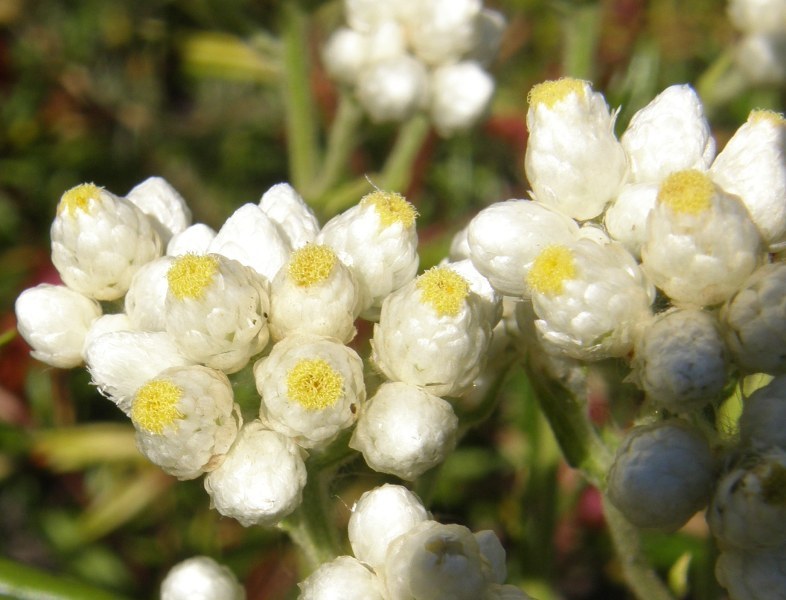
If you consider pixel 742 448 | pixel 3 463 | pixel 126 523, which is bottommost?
pixel 126 523

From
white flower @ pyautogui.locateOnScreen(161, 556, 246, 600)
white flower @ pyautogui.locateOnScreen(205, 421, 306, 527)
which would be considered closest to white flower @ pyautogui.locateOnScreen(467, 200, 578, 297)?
white flower @ pyautogui.locateOnScreen(205, 421, 306, 527)

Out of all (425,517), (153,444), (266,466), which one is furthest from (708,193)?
(153,444)

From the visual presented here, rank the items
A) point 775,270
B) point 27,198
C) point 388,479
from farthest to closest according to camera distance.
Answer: point 27,198 → point 388,479 → point 775,270

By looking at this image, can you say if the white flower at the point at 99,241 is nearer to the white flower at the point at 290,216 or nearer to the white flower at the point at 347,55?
the white flower at the point at 290,216

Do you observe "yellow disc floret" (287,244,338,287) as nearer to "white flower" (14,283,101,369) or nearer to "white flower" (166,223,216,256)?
"white flower" (166,223,216,256)

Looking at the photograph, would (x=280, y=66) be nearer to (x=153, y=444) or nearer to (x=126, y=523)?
(x=126, y=523)

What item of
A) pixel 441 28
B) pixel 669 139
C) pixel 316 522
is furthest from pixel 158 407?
pixel 441 28
